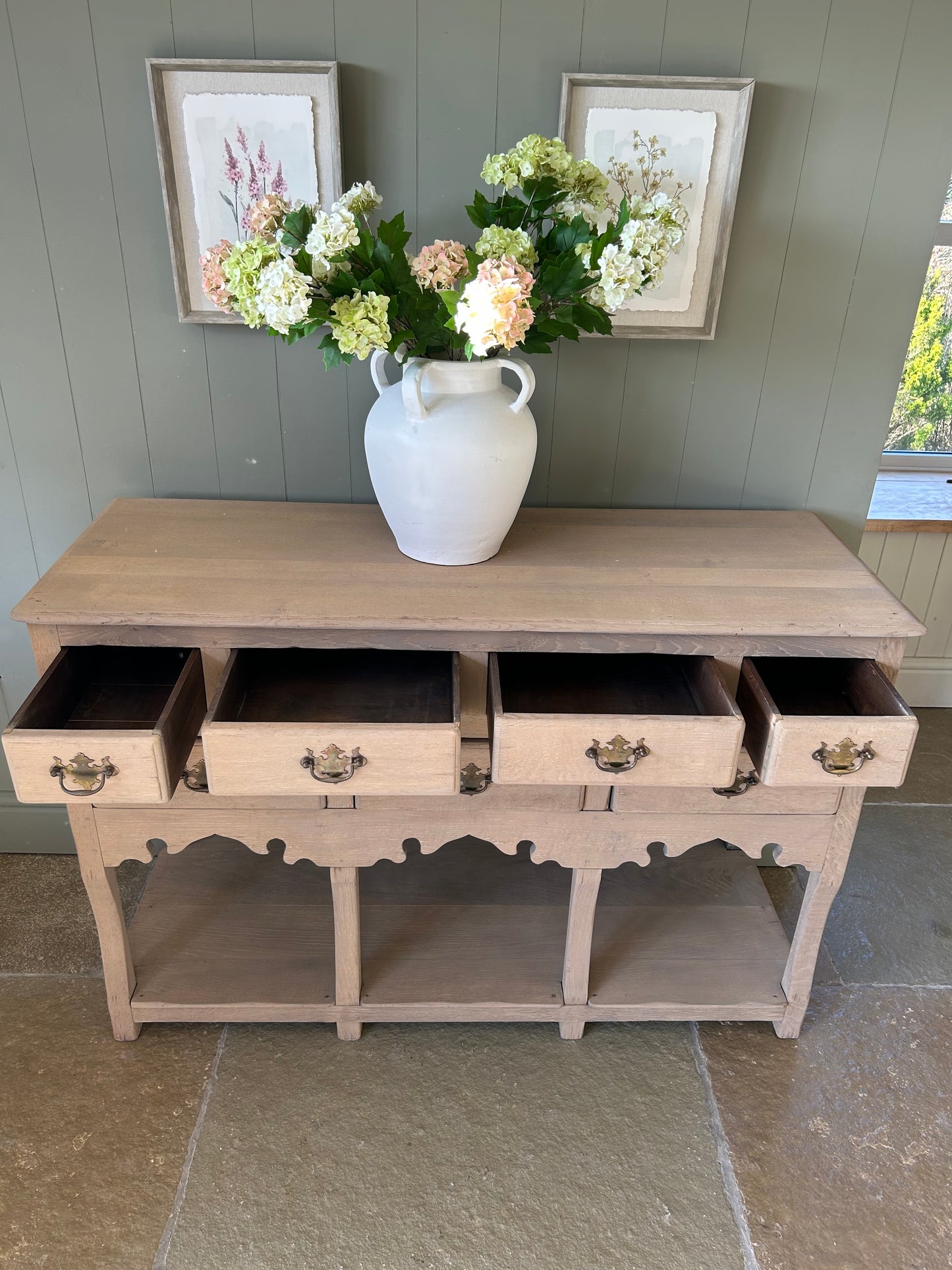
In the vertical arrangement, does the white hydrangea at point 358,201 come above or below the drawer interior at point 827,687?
above

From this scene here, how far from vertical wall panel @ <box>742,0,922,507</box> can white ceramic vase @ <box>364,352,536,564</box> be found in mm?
616

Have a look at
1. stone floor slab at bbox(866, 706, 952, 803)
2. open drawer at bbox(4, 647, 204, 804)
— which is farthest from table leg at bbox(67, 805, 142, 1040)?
stone floor slab at bbox(866, 706, 952, 803)

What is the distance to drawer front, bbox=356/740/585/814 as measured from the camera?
4.72ft

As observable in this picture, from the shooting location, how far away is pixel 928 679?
2.74 metres

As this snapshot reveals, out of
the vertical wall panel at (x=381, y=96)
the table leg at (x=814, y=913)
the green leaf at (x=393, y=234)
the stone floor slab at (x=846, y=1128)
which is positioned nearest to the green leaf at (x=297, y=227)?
the green leaf at (x=393, y=234)

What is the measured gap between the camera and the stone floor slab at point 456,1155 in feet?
4.39

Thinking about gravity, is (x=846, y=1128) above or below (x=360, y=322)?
below

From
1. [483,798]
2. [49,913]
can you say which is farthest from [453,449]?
[49,913]

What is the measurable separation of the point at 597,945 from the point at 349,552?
90 cm

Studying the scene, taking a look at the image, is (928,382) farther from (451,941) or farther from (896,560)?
(451,941)

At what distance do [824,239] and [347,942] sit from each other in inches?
59.8

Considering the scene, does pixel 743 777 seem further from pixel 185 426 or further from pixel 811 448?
pixel 185 426

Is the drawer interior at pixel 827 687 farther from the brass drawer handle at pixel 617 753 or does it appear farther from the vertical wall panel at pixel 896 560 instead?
the vertical wall panel at pixel 896 560

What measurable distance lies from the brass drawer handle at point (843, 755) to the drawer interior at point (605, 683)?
0.58 feet
